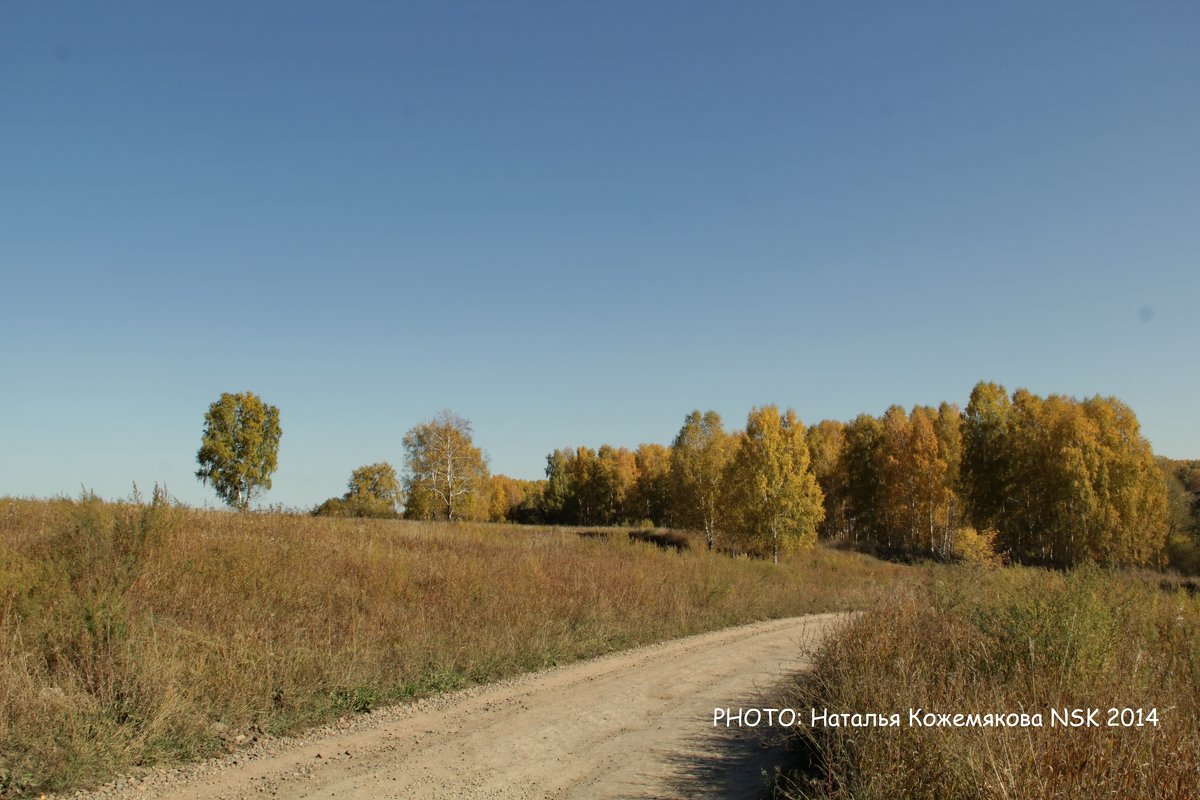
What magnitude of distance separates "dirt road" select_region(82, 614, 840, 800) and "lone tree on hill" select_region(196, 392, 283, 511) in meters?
58.8

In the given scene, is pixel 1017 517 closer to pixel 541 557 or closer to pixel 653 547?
pixel 653 547

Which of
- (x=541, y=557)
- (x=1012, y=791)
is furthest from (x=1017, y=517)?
(x=1012, y=791)

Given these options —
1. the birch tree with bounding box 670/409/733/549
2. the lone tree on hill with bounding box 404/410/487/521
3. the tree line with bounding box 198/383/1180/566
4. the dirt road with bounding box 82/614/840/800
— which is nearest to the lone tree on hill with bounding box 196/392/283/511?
the tree line with bounding box 198/383/1180/566

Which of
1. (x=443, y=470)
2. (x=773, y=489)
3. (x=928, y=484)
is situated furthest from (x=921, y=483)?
(x=443, y=470)

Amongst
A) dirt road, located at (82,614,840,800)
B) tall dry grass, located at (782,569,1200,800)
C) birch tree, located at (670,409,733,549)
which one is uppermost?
birch tree, located at (670,409,733,549)

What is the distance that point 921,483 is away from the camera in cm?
6091

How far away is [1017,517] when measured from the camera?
177ft

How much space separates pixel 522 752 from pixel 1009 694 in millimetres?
4758

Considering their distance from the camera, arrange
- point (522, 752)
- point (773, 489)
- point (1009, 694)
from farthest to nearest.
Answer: point (773, 489)
point (522, 752)
point (1009, 694)

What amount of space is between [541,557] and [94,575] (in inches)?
455

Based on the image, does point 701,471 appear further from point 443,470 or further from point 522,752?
point 522,752

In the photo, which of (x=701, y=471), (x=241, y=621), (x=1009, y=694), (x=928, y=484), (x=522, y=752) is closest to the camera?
(x=1009, y=694)

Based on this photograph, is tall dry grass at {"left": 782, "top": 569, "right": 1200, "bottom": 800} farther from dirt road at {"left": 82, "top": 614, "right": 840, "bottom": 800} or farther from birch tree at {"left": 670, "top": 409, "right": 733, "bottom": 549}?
birch tree at {"left": 670, "top": 409, "right": 733, "bottom": 549}

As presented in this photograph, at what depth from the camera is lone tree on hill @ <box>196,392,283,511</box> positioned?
60.8 meters
